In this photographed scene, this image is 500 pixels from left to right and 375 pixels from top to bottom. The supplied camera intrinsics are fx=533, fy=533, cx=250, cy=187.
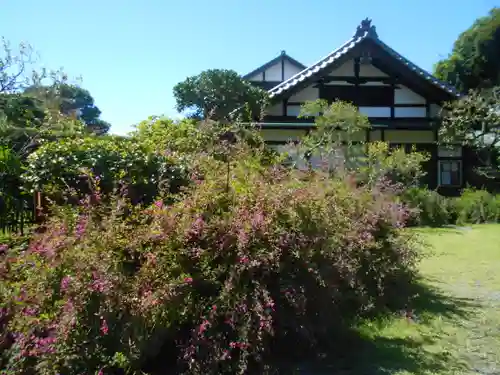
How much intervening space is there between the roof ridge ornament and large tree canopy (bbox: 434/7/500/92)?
7252 millimetres

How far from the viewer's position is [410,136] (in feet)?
67.6

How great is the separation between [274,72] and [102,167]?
1059 inches

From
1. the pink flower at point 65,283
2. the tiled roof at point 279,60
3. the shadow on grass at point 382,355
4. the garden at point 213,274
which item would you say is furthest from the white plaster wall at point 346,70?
the pink flower at point 65,283

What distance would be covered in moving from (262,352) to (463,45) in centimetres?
2519

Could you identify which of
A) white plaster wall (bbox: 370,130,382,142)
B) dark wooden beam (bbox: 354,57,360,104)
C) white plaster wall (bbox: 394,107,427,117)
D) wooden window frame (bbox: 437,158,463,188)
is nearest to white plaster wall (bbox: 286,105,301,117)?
dark wooden beam (bbox: 354,57,360,104)

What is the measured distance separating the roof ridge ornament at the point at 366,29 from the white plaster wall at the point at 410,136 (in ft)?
12.2

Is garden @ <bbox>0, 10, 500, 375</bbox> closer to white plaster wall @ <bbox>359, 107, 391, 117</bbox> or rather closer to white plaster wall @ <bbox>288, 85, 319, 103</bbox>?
white plaster wall @ <bbox>288, 85, 319, 103</bbox>

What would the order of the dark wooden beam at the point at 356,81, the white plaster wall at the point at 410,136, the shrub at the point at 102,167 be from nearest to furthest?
the shrub at the point at 102,167 < the dark wooden beam at the point at 356,81 < the white plaster wall at the point at 410,136

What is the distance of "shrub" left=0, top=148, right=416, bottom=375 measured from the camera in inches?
131

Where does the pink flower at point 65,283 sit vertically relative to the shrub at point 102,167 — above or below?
below

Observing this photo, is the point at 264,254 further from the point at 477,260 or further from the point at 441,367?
the point at 477,260

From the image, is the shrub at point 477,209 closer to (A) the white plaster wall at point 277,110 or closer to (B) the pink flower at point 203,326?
(A) the white plaster wall at point 277,110

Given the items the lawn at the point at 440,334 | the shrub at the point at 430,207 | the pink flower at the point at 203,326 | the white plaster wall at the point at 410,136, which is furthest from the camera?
the white plaster wall at the point at 410,136

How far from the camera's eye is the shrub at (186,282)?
332cm
